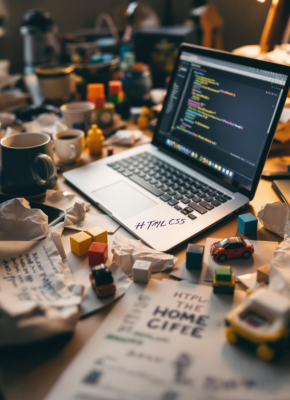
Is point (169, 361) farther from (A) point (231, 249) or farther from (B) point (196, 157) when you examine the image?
(B) point (196, 157)

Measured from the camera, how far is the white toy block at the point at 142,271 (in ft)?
1.66

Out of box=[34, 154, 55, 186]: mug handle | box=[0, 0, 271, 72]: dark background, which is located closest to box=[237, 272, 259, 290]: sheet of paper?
box=[34, 154, 55, 186]: mug handle

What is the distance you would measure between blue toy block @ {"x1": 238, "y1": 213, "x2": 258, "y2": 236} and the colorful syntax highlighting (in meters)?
0.21

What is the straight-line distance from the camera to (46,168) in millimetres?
725

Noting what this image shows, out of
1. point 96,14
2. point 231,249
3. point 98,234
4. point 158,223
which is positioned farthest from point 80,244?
point 96,14

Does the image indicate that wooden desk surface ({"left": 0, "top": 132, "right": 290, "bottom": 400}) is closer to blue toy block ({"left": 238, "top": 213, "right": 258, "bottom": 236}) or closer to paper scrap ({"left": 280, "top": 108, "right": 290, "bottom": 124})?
blue toy block ({"left": 238, "top": 213, "right": 258, "bottom": 236})

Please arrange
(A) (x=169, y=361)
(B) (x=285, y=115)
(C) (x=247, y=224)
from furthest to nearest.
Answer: (B) (x=285, y=115), (C) (x=247, y=224), (A) (x=169, y=361)

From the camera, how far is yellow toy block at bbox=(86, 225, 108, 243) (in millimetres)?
587

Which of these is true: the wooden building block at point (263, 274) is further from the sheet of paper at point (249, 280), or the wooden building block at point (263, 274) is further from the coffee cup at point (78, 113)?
the coffee cup at point (78, 113)

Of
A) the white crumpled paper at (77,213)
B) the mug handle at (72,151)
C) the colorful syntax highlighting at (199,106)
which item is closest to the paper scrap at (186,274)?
the white crumpled paper at (77,213)

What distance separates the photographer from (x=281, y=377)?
0.37m

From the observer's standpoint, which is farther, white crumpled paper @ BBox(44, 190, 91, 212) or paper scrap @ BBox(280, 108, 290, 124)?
paper scrap @ BBox(280, 108, 290, 124)

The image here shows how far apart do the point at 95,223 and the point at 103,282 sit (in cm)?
20

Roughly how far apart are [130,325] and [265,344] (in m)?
0.17
